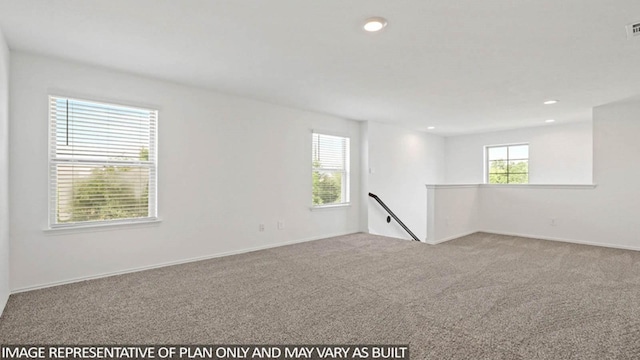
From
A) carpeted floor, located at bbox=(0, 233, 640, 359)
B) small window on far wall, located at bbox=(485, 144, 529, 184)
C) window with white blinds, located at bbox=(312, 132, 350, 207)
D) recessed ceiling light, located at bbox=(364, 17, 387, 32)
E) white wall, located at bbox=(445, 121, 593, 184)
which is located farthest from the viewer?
small window on far wall, located at bbox=(485, 144, 529, 184)

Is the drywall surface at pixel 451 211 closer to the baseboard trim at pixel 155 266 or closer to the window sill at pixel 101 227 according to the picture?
the baseboard trim at pixel 155 266

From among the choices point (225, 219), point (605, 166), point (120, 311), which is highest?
point (605, 166)

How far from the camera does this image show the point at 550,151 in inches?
269

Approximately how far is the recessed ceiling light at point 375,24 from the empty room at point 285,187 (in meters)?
0.02

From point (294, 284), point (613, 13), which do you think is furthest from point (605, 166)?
point (294, 284)

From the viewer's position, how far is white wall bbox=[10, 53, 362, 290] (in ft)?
10.1

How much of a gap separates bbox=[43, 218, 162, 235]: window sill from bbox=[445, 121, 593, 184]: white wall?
732cm

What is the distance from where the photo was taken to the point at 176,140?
4.00m

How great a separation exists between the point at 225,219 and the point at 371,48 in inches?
116

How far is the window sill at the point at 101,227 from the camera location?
126 inches

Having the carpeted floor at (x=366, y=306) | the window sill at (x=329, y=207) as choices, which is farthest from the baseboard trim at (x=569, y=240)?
the window sill at (x=329, y=207)

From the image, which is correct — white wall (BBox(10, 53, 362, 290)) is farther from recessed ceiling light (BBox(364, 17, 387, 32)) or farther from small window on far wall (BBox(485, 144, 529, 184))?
small window on far wall (BBox(485, 144, 529, 184))

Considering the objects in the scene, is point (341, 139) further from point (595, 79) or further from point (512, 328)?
point (512, 328)

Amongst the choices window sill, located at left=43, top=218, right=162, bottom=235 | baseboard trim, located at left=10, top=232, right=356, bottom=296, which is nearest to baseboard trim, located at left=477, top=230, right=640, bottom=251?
baseboard trim, located at left=10, top=232, right=356, bottom=296
